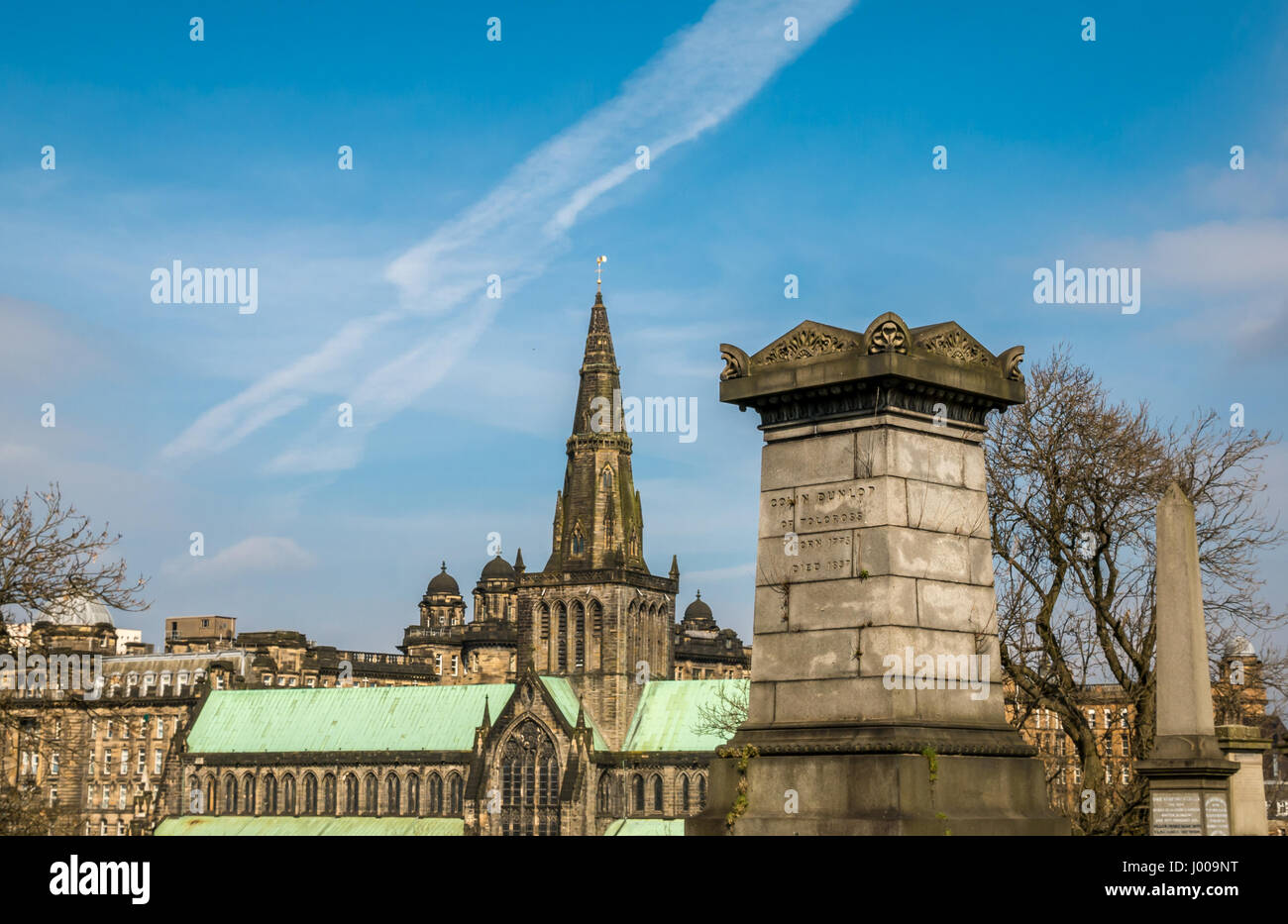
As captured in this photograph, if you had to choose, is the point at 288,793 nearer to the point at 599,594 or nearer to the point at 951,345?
the point at 599,594

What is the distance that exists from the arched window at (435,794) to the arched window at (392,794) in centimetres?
280

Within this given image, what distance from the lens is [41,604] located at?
32.6 m

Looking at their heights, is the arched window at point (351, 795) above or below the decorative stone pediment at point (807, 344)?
below

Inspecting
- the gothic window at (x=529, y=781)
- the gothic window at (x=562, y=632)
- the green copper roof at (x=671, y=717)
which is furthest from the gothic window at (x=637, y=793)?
the gothic window at (x=562, y=632)

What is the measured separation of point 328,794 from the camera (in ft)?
479

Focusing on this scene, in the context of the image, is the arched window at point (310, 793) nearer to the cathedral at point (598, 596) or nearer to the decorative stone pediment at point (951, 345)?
the cathedral at point (598, 596)

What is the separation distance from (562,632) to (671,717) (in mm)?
12068

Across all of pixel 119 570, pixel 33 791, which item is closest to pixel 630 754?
pixel 33 791

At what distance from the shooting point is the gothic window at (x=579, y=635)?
469 ft

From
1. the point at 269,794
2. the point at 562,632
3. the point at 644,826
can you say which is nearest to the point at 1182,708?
the point at 644,826

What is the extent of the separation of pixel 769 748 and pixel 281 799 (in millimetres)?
135777

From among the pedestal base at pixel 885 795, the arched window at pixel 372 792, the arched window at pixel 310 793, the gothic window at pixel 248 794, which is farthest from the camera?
the gothic window at pixel 248 794

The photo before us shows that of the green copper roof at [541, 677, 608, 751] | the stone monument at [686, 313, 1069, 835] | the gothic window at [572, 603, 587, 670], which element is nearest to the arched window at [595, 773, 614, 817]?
the green copper roof at [541, 677, 608, 751]
